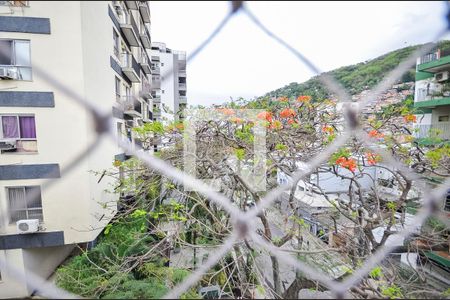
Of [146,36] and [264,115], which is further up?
[146,36]

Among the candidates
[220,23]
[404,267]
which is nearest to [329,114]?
[404,267]

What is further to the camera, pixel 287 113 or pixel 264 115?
pixel 287 113

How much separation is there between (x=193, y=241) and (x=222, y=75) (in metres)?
1.76

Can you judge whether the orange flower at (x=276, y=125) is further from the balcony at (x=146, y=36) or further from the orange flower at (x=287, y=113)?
the balcony at (x=146, y=36)

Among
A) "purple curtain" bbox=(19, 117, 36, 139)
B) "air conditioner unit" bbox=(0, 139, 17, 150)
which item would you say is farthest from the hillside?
"air conditioner unit" bbox=(0, 139, 17, 150)

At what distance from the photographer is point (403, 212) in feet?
5.74

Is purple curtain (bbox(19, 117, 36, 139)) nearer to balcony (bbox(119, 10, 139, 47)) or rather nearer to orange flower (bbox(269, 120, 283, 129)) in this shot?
balcony (bbox(119, 10, 139, 47))

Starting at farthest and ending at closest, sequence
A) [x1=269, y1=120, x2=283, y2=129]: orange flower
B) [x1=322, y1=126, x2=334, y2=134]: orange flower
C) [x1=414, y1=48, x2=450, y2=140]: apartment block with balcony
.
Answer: [x1=414, y1=48, x2=450, y2=140]: apartment block with balcony
[x1=269, y1=120, x2=283, y2=129]: orange flower
[x1=322, y1=126, x2=334, y2=134]: orange flower

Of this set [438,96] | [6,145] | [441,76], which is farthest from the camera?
[441,76]

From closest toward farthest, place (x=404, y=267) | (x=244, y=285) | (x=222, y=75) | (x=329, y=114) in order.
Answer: (x=222, y=75) < (x=244, y=285) < (x=404, y=267) < (x=329, y=114)

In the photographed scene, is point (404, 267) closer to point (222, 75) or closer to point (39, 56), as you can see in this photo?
point (222, 75)

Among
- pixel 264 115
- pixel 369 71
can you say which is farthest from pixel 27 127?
pixel 264 115

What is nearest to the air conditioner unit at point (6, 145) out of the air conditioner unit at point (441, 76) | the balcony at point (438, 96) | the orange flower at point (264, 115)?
the orange flower at point (264, 115)

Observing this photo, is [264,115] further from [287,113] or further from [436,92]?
[436,92]
